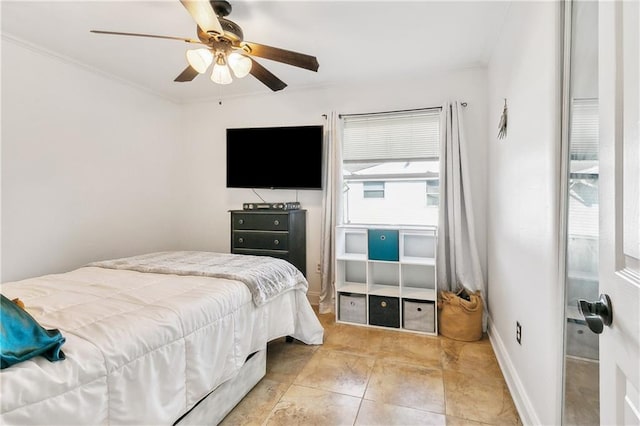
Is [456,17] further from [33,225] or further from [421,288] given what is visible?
[33,225]

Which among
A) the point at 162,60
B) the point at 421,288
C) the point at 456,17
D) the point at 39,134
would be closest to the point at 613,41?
the point at 456,17

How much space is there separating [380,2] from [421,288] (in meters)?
2.49

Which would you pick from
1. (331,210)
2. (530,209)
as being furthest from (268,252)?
(530,209)

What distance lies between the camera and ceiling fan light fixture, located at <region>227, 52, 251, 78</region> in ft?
6.39

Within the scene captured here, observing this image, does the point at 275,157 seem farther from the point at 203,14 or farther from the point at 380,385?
the point at 380,385

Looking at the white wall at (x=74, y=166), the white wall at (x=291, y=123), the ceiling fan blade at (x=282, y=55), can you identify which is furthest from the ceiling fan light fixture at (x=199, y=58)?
the white wall at (x=74, y=166)

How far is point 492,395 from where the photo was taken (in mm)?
1836

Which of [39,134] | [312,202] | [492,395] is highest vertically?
[39,134]

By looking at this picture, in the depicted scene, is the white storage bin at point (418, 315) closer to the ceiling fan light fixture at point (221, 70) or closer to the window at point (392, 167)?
the window at point (392, 167)

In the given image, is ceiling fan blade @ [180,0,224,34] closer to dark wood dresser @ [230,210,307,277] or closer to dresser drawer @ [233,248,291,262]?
dark wood dresser @ [230,210,307,277]

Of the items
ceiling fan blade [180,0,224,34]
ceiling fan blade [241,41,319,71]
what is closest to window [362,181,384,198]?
ceiling fan blade [241,41,319,71]

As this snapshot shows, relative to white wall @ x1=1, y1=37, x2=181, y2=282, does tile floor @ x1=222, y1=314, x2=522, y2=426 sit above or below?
below

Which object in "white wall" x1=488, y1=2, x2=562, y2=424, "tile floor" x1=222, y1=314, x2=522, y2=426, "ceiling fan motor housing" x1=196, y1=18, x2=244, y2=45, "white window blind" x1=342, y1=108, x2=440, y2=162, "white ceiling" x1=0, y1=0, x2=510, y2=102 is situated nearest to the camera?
"white wall" x1=488, y1=2, x2=562, y2=424

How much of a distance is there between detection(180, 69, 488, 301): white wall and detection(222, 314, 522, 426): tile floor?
1.09 m
